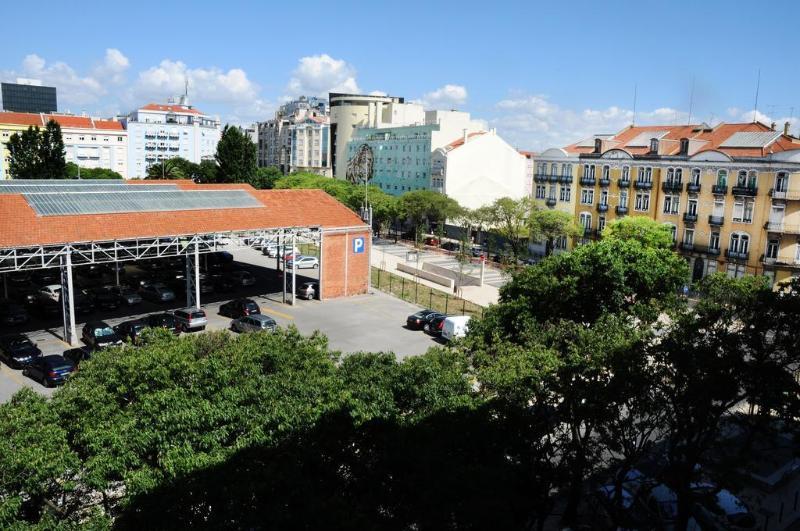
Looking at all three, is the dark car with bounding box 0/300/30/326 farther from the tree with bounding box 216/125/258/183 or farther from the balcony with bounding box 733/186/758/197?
the balcony with bounding box 733/186/758/197

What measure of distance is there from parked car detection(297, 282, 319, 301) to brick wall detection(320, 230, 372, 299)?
0.83 meters

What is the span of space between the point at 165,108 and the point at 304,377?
129 metres

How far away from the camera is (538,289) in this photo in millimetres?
23984

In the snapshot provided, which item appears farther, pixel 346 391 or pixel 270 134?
pixel 270 134

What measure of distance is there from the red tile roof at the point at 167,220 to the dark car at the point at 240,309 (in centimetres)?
426

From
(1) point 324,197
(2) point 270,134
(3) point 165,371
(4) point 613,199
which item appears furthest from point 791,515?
(2) point 270,134

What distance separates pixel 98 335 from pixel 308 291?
14.4 m

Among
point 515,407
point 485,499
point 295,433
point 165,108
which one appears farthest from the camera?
point 165,108

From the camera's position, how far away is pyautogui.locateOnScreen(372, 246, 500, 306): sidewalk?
149ft

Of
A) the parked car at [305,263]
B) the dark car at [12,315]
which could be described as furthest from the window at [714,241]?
the dark car at [12,315]

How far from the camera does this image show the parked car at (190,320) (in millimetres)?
33344

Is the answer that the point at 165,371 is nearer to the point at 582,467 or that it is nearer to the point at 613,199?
the point at 582,467

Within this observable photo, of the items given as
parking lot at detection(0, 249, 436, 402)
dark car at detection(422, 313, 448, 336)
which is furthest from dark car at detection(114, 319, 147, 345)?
dark car at detection(422, 313, 448, 336)

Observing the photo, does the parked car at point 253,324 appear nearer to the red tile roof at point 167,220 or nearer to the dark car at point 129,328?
the dark car at point 129,328
